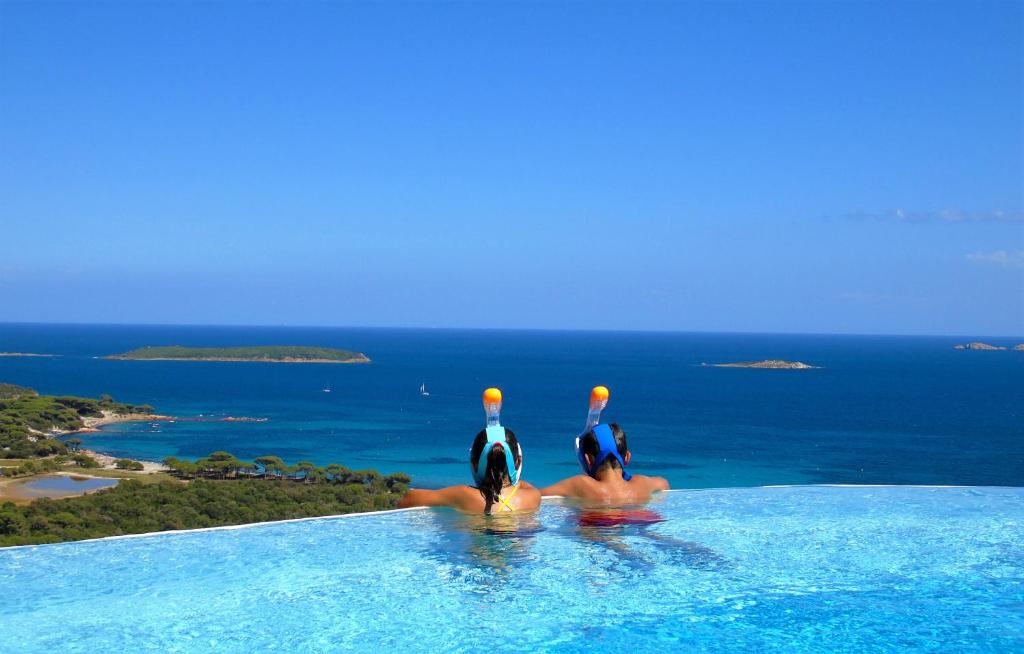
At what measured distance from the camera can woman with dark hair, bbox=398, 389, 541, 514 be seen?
11.4m

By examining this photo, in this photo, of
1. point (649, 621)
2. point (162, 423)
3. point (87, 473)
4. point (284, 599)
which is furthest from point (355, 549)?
point (162, 423)

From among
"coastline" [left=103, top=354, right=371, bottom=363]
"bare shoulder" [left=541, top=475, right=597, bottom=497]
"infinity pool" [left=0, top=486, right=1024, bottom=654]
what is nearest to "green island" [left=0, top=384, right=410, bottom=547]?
"infinity pool" [left=0, top=486, right=1024, bottom=654]

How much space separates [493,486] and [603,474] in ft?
5.90

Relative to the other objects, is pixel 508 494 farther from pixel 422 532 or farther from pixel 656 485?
pixel 656 485

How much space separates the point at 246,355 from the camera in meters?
174

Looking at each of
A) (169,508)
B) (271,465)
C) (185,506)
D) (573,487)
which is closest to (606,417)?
(271,465)

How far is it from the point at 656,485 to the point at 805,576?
164 inches

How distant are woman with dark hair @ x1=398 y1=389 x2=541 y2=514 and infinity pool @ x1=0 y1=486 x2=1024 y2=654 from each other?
0.25 m

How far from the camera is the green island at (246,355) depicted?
169625 millimetres

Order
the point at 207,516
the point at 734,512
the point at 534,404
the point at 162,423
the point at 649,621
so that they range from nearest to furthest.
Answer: the point at 649,621 < the point at 734,512 < the point at 207,516 < the point at 162,423 < the point at 534,404

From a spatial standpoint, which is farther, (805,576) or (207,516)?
(207,516)

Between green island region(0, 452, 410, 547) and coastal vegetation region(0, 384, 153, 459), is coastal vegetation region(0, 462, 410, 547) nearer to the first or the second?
green island region(0, 452, 410, 547)

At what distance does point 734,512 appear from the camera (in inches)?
537

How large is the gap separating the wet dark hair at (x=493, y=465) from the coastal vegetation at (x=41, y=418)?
45.5 metres
